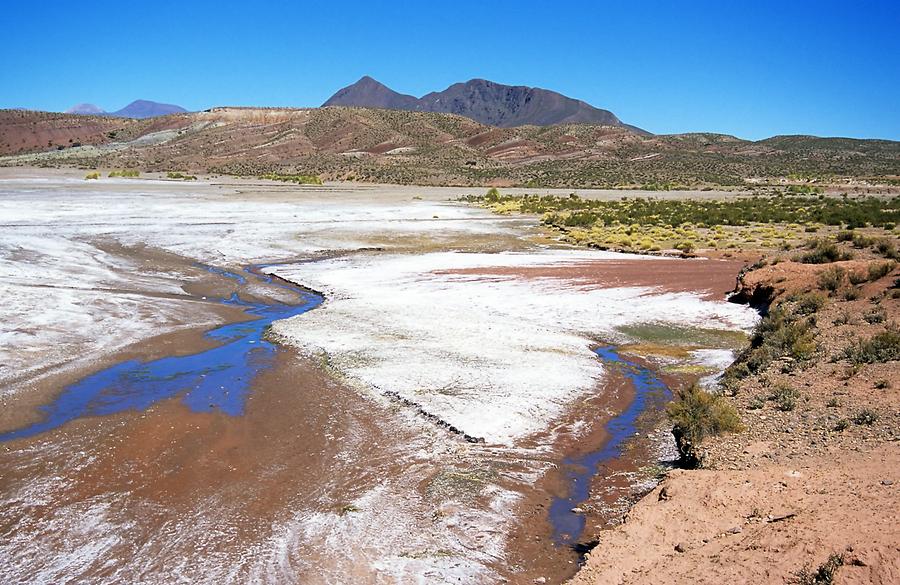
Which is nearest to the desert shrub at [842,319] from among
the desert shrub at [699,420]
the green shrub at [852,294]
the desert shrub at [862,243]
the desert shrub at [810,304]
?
the desert shrub at [810,304]

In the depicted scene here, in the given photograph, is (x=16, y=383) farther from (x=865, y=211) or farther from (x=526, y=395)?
(x=865, y=211)

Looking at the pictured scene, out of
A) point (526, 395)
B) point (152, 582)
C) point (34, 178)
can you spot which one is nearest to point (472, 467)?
point (526, 395)

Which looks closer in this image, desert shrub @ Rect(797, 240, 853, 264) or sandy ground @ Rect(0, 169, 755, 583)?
sandy ground @ Rect(0, 169, 755, 583)

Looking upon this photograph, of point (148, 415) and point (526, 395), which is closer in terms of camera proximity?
point (148, 415)

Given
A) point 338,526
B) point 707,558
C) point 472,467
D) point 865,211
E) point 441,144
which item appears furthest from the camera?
point 441,144

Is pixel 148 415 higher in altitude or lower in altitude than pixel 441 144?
lower

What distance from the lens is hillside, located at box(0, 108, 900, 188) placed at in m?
114

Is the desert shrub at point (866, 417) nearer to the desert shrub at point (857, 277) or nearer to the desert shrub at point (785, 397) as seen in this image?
the desert shrub at point (785, 397)

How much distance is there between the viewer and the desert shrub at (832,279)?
18562 mm

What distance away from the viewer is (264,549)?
824cm

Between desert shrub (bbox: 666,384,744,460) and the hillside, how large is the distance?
87850 millimetres

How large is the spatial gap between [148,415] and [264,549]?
5.19 metres

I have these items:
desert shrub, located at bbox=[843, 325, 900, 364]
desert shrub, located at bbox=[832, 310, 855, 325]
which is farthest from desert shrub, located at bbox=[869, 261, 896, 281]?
desert shrub, located at bbox=[843, 325, 900, 364]

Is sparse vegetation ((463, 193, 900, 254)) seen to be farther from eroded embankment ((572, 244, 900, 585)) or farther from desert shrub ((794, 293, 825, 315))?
eroded embankment ((572, 244, 900, 585))
